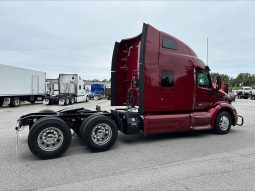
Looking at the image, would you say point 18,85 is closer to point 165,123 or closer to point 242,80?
point 165,123

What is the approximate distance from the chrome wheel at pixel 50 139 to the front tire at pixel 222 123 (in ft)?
18.1

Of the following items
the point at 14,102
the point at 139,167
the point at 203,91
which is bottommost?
the point at 139,167

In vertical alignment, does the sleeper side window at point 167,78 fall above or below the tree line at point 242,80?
below

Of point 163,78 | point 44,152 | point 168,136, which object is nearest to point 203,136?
point 168,136

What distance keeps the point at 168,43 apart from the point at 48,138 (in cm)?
455

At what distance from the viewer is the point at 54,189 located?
4047 millimetres

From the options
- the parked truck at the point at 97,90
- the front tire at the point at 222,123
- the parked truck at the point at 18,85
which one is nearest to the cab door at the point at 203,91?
the front tire at the point at 222,123

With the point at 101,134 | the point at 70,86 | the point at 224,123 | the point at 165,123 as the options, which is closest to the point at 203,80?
the point at 224,123

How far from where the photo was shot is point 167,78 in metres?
7.74

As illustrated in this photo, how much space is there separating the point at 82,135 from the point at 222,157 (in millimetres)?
3460

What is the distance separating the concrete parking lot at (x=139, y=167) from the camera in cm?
424

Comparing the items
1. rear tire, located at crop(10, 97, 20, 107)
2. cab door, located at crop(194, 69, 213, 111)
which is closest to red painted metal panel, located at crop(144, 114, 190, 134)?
cab door, located at crop(194, 69, 213, 111)

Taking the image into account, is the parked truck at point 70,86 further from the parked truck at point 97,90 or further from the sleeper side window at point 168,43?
the sleeper side window at point 168,43

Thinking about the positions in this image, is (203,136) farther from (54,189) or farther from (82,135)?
(54,189)
